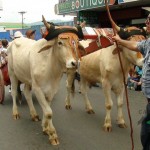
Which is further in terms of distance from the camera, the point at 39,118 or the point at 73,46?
the point at 39,118

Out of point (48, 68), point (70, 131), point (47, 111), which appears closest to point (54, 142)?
point (47, 111)

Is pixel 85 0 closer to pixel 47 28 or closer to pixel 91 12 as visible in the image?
pixel 91 12

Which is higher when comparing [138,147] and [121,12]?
[121,12]

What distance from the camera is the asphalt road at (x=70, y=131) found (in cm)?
580

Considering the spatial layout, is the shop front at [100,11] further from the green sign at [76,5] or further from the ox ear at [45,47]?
the ox ear at [45,47]

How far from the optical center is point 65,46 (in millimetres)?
5477

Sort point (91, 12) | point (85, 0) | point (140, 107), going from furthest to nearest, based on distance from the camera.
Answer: point (91, 12), point (85, 0), point (140, 107)

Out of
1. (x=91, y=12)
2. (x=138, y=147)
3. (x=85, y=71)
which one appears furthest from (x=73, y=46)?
(x=91, y=12)

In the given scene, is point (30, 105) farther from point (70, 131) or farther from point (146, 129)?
point (146, 129)

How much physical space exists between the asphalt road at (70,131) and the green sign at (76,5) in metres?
8.95

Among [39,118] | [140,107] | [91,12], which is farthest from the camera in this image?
[91,12]

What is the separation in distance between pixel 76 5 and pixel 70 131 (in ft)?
43.1

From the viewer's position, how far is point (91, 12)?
20.0 metres

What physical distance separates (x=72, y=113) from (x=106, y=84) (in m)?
1.72
